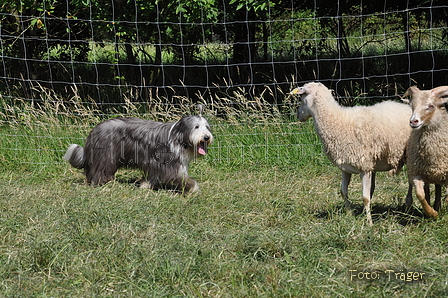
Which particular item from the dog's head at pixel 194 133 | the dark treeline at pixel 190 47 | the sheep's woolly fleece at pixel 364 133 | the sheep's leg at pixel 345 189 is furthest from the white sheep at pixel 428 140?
the dark treeline at pixel 190 47

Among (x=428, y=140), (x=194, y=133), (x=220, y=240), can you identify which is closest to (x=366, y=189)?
(x=428, y=140)

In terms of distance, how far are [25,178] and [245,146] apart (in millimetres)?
2936

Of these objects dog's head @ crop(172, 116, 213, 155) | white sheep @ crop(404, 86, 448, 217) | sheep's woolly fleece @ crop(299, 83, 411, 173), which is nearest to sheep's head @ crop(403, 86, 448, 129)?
white sheep @ crop(404, 86, 448, 217)

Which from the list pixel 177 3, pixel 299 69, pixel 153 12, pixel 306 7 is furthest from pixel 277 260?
pixel 299 69

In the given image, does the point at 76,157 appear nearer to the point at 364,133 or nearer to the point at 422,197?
the point at 364,133

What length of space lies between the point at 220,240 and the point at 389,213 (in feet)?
6.01

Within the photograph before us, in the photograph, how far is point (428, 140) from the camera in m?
4.67

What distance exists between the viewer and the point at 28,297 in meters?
3.71

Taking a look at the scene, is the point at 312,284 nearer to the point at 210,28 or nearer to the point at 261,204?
the point at 261,204

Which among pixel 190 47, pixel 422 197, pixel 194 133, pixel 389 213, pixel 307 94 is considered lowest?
pixel 389 213

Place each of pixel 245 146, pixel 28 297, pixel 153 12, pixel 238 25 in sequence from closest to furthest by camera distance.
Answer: pixel 28 297
pixel 245 146
pixel 153 12
pixel 238 25

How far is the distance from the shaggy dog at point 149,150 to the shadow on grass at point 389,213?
167 centimetres

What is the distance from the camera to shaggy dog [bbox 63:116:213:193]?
6461 mm

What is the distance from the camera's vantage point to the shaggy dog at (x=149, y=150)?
6.46 meters
